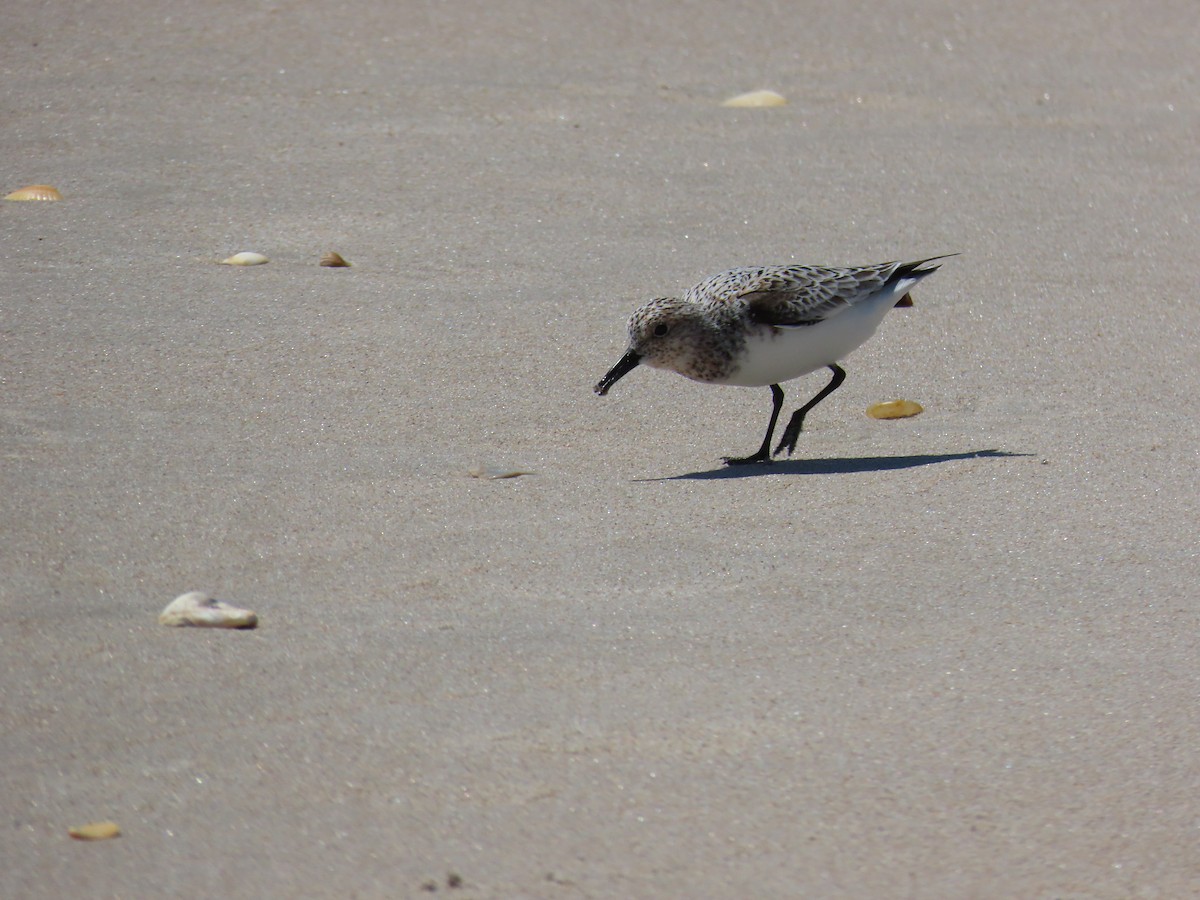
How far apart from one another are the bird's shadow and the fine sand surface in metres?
0.03

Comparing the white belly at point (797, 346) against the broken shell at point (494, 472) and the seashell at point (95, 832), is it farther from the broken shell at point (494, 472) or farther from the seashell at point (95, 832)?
the seashell at point (95, 832)

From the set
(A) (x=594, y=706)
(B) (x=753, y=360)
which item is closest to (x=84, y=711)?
Result: (A) (x=594, y=706)

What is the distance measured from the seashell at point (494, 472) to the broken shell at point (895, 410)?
1432 millimetres

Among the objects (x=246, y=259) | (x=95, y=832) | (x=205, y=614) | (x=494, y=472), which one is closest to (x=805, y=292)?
(x=494, y=472)

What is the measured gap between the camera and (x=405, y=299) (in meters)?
6.57

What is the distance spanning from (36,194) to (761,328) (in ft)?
12.2

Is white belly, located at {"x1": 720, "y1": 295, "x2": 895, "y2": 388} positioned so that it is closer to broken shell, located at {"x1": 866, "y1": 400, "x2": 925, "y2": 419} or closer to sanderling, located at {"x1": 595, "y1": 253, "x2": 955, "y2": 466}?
sanderling, located at {"x1": 595, "y1": 253, "x2": 955, "y2": 466}

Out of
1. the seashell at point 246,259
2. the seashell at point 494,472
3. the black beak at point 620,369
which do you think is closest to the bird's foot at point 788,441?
the black beak at point 620,369

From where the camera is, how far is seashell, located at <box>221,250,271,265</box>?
6820 mm

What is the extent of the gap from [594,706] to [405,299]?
3374 millimetres

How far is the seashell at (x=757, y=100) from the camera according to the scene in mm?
8977

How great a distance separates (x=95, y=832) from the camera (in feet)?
9.70

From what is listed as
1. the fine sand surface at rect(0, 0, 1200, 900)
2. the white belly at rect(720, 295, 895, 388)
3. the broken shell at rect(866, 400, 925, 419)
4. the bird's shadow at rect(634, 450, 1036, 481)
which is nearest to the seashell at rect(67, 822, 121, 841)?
the fine sand surface at rect(0, 0, 1200, 900)

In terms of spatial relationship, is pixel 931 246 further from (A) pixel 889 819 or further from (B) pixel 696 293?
(A) pixel 889 819
